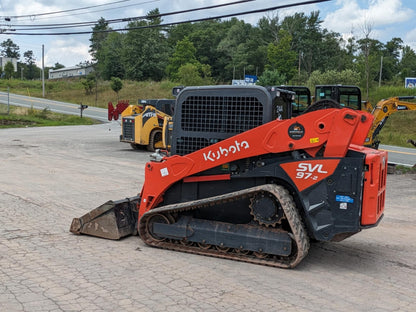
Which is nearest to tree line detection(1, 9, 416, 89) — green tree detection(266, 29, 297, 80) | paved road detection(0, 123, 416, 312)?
green tree detection(266, 29, 297, 80)

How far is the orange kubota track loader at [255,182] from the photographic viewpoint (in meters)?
5.34

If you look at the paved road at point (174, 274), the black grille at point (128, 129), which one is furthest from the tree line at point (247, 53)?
the paved road at point (174, 274)

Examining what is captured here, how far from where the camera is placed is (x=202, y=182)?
6168 millimetres

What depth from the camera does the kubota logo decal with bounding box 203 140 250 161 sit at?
18.8ft

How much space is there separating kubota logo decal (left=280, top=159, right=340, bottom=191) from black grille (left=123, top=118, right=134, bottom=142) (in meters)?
14.3

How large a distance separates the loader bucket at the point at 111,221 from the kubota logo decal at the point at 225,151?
159cm

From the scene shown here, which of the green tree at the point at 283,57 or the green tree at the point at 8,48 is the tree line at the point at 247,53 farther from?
the green tree at the point at 8,48

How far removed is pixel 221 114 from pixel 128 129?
13.8 m

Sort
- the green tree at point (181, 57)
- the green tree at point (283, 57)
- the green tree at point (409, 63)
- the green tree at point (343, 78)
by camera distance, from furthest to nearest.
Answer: the green tree at point (181, 57)
the green tree at point (409, 63)
the green tree at point (283, 57)
the green tree at point (343, 78)

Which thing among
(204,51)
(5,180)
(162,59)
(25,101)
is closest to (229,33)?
(204,51)

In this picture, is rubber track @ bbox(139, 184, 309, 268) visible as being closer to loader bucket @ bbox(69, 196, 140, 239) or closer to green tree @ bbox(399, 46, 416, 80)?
loader bucket @ bbox(69, 196, 140, 239)

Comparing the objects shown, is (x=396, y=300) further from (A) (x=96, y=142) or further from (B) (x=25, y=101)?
(B) (x=25, y=101)

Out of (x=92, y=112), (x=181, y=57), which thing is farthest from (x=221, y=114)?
(x=181, y=57)

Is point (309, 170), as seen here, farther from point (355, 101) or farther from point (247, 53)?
point (247, 53)
